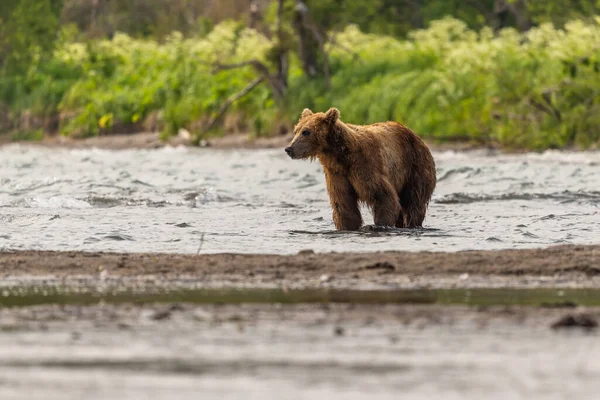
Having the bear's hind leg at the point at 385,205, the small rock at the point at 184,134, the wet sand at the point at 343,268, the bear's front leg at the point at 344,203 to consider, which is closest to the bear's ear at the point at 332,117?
the bear's front leg at the point at 344,203

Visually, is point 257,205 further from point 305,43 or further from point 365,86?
point 305,43

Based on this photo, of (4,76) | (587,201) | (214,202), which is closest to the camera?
(587,201)

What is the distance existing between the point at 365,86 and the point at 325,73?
153cm

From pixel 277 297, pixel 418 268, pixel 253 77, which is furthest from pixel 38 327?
pixel 253 77

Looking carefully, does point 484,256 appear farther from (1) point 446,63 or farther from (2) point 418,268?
(1) point 446,63

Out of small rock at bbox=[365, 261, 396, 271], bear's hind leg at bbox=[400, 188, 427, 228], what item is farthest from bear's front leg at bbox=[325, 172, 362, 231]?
small rock at bbox=[365, 261, 396, 271]

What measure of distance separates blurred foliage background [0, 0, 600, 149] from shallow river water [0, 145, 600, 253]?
176 centimetres

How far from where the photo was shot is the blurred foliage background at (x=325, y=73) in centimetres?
2706

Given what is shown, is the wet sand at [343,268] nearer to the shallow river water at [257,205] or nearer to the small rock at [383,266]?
the small rock at [383,266]

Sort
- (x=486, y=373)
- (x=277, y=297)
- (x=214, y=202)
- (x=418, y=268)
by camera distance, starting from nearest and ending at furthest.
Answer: (x=486, y=373), (x=277, y=297), (x=418, y=268), (x=214, y=202)

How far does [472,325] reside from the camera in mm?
7156

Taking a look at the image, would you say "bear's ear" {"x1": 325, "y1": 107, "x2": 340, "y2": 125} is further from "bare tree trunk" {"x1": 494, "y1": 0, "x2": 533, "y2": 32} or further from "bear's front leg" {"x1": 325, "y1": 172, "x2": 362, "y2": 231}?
"bare tree trunk" {"x1": 494, "y1": 0, "x2": 533, "y2": 32}

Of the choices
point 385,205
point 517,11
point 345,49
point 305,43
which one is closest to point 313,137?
point 385,205

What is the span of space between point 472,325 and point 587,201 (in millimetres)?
9653
